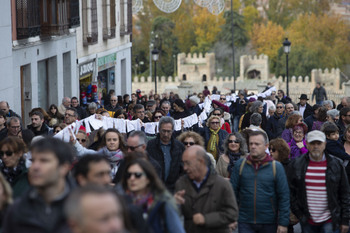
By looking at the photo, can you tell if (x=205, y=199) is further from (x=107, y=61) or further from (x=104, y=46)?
(x=107, y=61)

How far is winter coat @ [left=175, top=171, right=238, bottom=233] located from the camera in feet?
25.9

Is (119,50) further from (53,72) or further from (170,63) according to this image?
(170,63)

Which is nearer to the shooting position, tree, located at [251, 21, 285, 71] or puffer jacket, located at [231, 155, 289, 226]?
puffer jacket, located at [231, 155, 289, 226]

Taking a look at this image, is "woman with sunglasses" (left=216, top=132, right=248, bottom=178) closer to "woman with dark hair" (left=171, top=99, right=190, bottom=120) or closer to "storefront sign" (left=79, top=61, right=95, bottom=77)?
"woman with dark hair" (left=171, top=99, right=190, bottom=120)

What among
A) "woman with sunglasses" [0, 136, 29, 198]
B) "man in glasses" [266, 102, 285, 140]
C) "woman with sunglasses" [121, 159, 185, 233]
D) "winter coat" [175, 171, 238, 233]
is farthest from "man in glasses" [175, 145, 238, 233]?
"man in glasses" [266, 102, 285, 140]

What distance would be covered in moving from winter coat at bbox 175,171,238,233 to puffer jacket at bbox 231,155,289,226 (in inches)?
34.4

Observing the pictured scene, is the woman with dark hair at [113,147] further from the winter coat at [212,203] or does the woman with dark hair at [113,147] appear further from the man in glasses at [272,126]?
the man in glasses at [272,126]

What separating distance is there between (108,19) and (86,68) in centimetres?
466

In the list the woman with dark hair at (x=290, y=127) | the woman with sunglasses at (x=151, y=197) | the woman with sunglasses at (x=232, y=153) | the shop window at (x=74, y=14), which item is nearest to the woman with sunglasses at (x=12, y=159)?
the woman with sunglasses at (x=151, y=197)

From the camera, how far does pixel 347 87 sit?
47.8 metres

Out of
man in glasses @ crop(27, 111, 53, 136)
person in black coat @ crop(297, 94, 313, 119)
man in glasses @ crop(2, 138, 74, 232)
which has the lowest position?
person in black coat @ crop(297, 94, 313, 119)

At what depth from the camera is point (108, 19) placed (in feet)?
116

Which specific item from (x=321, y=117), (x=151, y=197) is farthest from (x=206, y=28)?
(x=151, y=197)

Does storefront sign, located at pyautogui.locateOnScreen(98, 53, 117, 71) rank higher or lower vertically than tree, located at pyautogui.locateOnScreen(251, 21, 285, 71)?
higher
